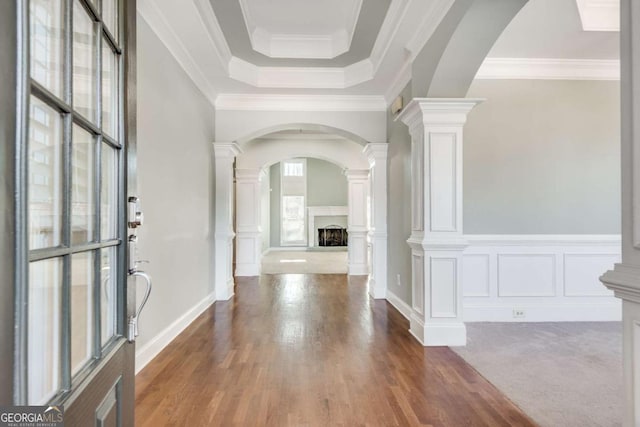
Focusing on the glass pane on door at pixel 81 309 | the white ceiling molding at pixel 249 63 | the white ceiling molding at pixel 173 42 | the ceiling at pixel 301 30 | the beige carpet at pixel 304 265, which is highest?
the ceiling at pixel 301 30

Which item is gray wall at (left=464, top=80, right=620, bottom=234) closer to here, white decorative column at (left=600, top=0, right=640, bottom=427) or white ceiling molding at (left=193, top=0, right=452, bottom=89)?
white ceiling molding at (left=193, top=0, right=452, bottom=89)

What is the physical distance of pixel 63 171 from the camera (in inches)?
31.1

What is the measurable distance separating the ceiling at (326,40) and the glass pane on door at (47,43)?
2284 millimetres

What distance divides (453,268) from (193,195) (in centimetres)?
273

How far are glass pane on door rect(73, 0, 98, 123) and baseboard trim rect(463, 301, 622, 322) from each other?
391 centimetres

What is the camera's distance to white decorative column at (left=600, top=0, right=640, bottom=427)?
111 centimetres

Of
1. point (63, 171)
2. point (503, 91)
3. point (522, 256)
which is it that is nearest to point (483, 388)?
point (522, 256)

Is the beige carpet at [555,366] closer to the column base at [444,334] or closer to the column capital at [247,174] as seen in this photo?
the column base at [444,334]

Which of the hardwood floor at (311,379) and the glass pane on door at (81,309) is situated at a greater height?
the glass pane on door at (81,309)

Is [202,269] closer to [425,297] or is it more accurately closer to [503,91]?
[425,297]

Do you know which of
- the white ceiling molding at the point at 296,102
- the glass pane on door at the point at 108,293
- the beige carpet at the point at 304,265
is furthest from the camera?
the beige carpet at the point at 304,265

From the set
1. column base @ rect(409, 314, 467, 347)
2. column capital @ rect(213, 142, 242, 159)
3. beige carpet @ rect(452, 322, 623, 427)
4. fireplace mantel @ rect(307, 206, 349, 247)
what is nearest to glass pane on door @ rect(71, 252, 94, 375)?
beige carpet @ rect(452, 322, 623, 427)

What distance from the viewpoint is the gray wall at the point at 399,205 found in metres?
4.05

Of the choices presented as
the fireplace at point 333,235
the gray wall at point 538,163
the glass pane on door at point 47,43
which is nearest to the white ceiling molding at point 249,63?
the gray wall at point 538,163
